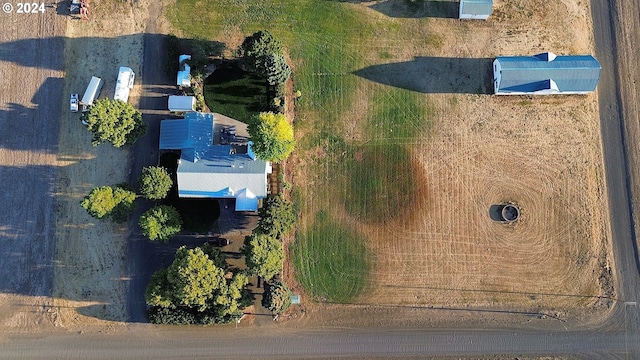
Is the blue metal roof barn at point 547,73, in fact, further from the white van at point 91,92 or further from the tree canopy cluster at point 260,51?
the white van at point 91,92

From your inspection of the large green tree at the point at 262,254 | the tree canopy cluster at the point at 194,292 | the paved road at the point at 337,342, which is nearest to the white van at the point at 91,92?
the tree canopy cluster at the point at 194,292

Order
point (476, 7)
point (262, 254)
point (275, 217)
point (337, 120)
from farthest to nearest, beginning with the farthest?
point (337, 120)
point (476, 7)
point (275, 217)
point (262, 254)

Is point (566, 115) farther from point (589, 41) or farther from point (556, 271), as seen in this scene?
point (556, 271)

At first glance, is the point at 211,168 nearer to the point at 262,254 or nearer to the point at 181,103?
the point at 181,103

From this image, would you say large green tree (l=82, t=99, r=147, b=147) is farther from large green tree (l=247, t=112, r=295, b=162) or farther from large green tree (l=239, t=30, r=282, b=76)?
large green tree (l=239, t=30, r=282, b=76)

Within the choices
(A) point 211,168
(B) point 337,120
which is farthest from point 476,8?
(A) point 211,168

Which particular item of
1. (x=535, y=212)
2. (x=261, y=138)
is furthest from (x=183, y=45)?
(x=535, y=212)

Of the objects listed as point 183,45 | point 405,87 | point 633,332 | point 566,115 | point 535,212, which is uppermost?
point 183,45
